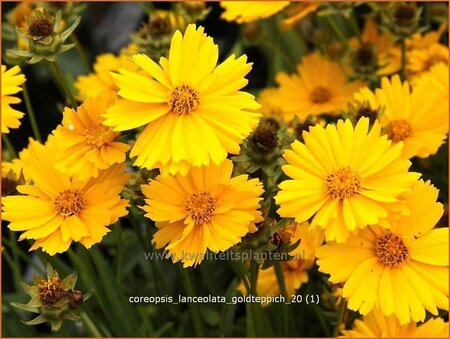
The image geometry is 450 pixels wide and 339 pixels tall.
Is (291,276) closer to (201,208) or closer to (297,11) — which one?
(201,208)

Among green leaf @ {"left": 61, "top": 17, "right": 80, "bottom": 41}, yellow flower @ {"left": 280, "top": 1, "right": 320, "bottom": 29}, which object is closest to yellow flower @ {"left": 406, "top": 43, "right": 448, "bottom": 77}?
yellow flower @ {"left": 280, "top": 1, "right": 320, "bottom": 29}

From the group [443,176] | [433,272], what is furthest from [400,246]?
[443,176]

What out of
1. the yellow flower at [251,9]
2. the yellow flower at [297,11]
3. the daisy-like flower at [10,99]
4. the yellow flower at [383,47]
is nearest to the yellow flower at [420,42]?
the yellow flower at [383,47]

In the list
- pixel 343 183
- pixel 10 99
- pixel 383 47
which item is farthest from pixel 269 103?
pixel 343 183

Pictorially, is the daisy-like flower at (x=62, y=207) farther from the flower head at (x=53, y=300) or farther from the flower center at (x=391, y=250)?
the flower center at (x=391, y=250)

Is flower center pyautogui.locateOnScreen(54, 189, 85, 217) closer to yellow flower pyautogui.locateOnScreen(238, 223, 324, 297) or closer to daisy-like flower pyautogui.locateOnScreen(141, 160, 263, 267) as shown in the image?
daisy-like flower pyautogui.locateOnScreen(141, 160, 263, 267)
